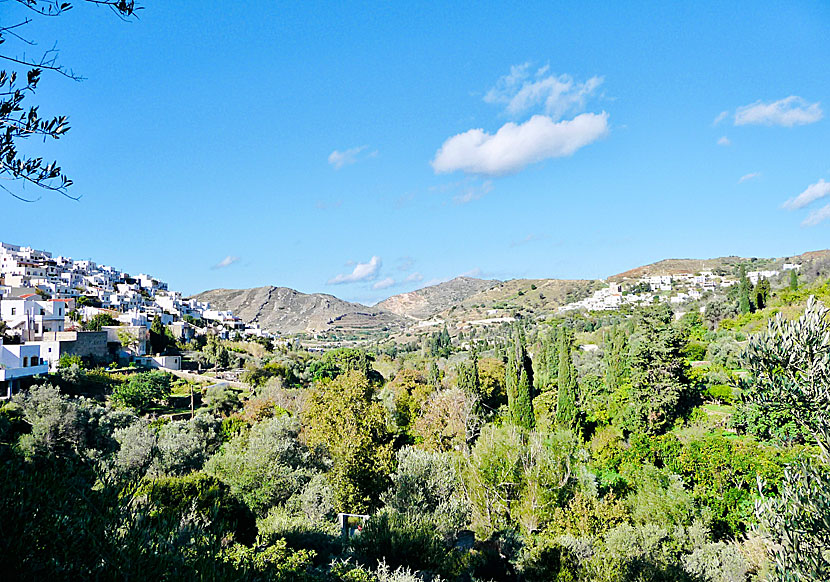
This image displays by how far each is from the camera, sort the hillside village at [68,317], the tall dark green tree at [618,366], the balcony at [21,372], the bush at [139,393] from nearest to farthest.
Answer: the balcony at [21,372] < the tall dark green tree at [618,366] < the bush at [139,393] < the hillside village at [68,317]

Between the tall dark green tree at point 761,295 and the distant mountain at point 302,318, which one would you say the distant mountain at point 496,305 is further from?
the tall dark green tree at point 761,295

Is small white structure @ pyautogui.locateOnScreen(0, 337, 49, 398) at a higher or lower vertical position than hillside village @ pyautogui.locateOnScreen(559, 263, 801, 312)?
lower

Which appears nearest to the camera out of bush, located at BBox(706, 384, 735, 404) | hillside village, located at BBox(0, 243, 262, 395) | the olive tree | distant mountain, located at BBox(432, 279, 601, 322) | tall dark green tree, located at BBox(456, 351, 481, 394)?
the olive tree

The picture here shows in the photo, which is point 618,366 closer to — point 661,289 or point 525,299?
point 661,289

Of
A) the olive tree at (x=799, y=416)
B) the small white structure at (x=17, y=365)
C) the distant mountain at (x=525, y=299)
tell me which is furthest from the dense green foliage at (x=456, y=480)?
the distant mountain at (x=525, y=299)

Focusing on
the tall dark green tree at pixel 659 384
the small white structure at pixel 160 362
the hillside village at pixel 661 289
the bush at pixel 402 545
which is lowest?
the bush at pixel 402 545

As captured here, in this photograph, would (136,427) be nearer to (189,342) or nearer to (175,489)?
(175,489)

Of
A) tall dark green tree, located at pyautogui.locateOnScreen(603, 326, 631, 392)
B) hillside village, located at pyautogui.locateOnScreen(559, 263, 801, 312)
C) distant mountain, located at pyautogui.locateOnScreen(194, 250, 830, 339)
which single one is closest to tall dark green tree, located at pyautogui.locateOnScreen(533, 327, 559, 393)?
tall dark green tree, located at pyautogui.locateOnScreen(603, 326, 631, 392)

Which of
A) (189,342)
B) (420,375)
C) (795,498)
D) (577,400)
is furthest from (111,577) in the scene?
(189,342)

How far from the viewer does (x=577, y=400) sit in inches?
1330

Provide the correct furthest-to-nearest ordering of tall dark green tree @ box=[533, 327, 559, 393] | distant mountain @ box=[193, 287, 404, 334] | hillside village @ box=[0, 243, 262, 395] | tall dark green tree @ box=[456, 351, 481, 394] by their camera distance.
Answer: distant mountain @ box=[193, 287, 404, 334], hillside village @ box=[0, 243, 262, 395], tall dark green tree @ box=[533, 327, 559, 393], tall dark green tree @ box=[456, 351, 481, 394]

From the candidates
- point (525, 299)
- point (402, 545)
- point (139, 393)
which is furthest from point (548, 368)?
point (525, 299)

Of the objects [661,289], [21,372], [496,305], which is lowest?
[21,372]

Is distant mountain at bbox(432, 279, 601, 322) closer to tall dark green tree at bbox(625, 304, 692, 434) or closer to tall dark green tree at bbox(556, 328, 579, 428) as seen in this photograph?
tall dark green tree at bbox(556, 328, 579, 428)
